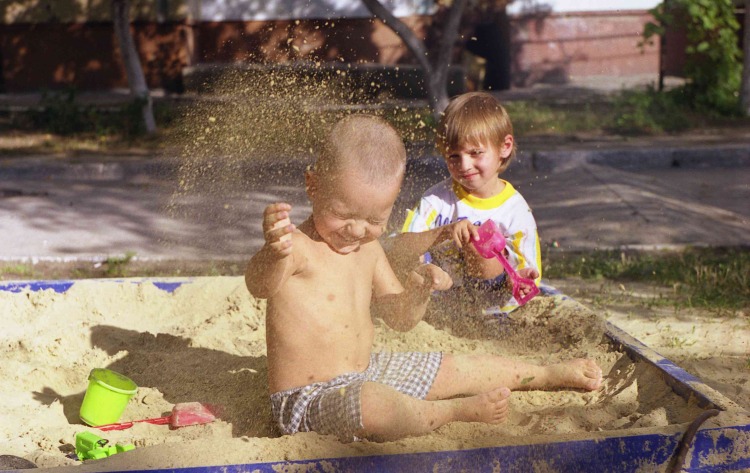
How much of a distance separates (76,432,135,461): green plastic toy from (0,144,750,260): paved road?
2.55m

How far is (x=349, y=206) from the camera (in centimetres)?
255

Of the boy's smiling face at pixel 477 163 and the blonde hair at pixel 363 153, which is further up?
the blonde hair at pixel 363 153

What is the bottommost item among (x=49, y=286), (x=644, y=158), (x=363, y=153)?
(x=644, y=158)

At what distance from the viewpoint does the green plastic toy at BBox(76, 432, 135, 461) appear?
2.49 meters

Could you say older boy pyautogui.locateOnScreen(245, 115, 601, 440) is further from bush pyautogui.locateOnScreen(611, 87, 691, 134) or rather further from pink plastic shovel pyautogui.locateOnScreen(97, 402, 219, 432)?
bush pyautogui.locateOnScreen(611, 87, 691, 134)

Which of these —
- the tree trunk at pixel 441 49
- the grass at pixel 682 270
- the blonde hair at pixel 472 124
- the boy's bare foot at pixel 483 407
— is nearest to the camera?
the boy's bare foot at pixel 483 407

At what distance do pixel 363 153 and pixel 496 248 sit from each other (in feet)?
3.27

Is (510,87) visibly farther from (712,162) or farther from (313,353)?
(313,353)

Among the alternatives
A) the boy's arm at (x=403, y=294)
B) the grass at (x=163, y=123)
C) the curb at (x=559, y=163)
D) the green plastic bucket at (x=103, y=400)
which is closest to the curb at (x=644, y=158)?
the curb at (x=559, y=163)

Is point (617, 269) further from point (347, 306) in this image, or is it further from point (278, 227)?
point (278, 227)

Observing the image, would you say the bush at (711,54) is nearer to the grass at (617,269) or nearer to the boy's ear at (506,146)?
the grass at (617,269)

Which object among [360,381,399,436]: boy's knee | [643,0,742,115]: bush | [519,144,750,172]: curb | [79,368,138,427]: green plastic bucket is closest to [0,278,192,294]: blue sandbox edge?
[79,368,138,427]: green plastic bucket

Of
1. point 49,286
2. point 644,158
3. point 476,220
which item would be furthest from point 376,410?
point 644,158

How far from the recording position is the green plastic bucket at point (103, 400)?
282 cm
